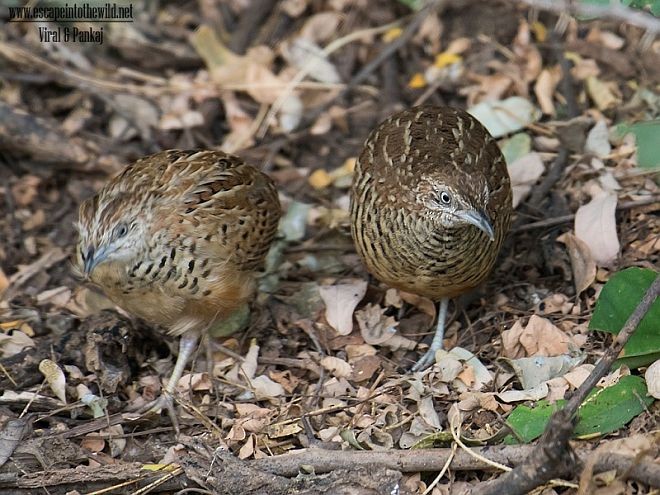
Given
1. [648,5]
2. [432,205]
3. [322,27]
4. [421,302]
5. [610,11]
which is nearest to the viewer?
[610,11]

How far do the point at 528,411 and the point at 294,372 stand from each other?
1.45 metres

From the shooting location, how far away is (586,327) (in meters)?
5.19

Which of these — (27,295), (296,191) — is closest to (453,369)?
(296,191)

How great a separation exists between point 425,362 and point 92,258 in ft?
6.12

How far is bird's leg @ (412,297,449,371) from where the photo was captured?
5.33 m

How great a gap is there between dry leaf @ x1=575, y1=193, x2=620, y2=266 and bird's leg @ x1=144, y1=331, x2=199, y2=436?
2.28m

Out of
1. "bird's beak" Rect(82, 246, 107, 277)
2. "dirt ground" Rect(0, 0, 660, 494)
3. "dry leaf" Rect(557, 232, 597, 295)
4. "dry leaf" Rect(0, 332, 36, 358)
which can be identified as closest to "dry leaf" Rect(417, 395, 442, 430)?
"dirt ground" Rect(0, 0, 660, 494)

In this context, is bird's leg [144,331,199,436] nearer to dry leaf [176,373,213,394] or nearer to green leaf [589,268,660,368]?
dry leaf [176,373,213,394]

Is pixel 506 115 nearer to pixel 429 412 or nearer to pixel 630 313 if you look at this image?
pixel 630 313

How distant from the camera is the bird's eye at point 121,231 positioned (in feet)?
16.6

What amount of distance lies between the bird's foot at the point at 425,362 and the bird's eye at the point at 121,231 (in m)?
1.71

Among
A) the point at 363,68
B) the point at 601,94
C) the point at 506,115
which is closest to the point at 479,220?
the point at 506,115

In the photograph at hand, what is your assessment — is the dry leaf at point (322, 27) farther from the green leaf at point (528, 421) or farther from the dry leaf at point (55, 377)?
the green leaf at point (528, 421)

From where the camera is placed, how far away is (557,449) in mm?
3775
